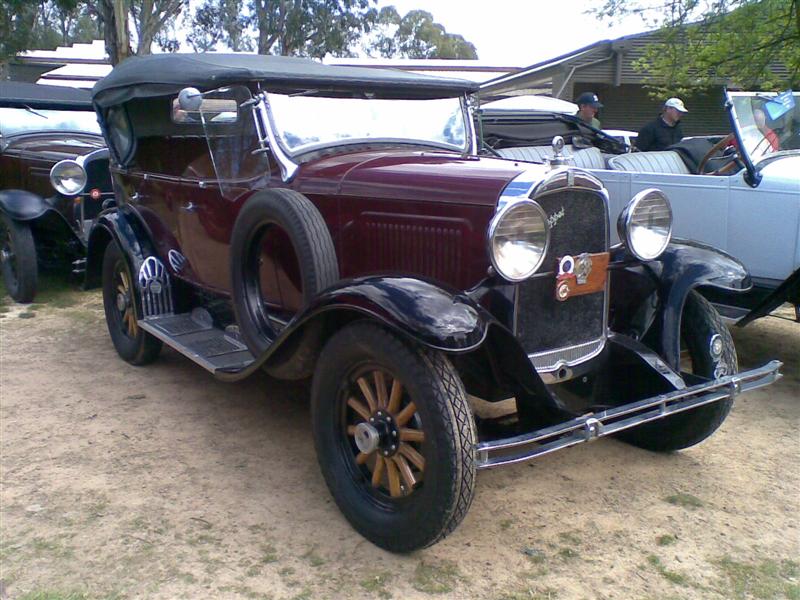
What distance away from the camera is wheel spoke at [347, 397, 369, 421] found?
305cm

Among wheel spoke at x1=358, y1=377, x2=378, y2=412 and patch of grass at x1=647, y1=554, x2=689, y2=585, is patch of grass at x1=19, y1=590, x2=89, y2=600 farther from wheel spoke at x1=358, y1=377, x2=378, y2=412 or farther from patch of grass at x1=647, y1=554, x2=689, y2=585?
patch of grass at x1=647, y1=554, x2=689, y2=585

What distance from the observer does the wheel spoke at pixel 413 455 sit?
9.33ft

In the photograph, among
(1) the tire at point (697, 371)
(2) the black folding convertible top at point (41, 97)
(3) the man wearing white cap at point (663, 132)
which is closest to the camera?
(1) the tire at point (697, 371)

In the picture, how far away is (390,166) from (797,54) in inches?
342

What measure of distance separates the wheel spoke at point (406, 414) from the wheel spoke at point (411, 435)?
30 mm

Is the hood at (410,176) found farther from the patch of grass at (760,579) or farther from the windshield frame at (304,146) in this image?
the patch of grass at (760,579)

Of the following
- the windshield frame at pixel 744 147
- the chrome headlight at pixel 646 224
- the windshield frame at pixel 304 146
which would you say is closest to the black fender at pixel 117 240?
the windshield frame at pixel 304 146

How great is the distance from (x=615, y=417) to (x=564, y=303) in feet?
1.76

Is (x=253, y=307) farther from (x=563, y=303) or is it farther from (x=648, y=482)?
(x=648, y=482)

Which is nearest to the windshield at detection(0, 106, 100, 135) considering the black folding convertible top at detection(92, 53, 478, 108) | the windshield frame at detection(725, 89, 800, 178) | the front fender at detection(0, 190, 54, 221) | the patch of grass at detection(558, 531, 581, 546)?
the front fender at detection(0, 190, 54, 221)

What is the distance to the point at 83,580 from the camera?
283 cm

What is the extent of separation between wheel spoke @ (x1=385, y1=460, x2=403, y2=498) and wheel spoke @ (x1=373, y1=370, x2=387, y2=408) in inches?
9.0

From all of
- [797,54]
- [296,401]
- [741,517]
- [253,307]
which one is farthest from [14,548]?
[797,54]

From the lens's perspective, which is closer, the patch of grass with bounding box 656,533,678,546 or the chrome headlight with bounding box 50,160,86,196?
the patch of grass with bounding box 656,533,678,546
